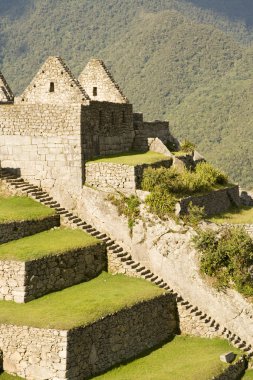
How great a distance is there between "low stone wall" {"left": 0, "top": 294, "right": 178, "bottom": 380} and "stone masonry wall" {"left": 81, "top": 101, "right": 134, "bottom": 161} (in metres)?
7.15

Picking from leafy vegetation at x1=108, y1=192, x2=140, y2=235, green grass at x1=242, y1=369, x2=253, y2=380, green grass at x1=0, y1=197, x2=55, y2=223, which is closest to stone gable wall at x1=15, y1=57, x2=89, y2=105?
green grass at x1=0, y1=197, x2=55, y2=223

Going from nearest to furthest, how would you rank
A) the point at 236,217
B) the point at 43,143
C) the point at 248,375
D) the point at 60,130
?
the point at 248,375 → the point at 60,130 → the point at 43,143 → the point at 236,217

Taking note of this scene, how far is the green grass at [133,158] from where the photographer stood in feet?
87.8

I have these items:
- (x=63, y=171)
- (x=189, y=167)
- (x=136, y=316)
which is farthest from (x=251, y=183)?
(x=136, y=316)

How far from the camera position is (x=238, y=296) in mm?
23578

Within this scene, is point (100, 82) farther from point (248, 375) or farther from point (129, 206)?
point (248, 375)

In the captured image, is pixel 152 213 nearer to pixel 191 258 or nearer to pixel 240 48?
pixel 191 258

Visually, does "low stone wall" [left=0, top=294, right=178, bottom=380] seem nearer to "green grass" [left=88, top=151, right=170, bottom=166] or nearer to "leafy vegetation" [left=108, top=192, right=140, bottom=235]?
"leafy vegetation" [left=108, top=192, right=140, bottom=235]

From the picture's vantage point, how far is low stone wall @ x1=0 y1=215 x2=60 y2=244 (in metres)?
23.6

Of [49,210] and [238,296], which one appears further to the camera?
[49,210]

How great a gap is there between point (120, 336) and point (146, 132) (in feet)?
42.9

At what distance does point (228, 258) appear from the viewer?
24.0m

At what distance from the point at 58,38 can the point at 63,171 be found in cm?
8770

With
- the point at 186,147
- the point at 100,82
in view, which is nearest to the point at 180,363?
the point at 186,147
